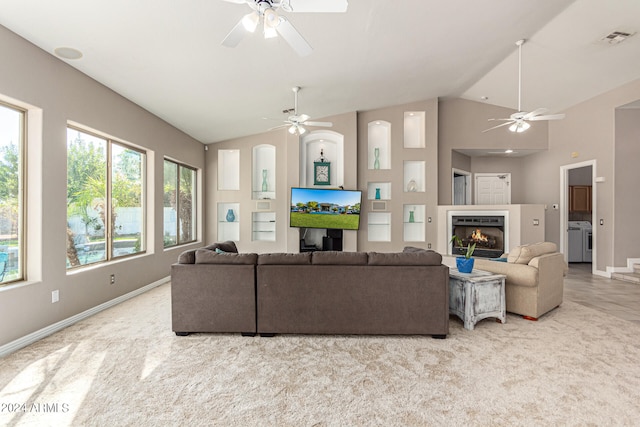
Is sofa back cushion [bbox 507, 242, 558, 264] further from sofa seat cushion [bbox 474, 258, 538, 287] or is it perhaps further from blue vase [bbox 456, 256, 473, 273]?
blue vase [bbox 456, 256, 473, 273]

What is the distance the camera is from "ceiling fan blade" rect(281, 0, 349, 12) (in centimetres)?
186

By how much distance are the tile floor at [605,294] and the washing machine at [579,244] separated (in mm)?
1287

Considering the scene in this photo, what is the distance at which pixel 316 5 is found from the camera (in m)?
1.91

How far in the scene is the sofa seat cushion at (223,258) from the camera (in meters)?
2.93

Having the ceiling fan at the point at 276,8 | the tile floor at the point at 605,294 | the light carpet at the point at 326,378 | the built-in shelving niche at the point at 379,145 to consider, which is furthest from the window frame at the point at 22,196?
the tile floor at the point at 605,294

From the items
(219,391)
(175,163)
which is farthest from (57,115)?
(219,391)

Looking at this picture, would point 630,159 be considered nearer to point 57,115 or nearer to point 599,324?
point 599,324

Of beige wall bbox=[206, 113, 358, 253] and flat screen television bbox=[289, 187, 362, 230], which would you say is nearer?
flat screen television bbox=[289, 187, 362, 230]

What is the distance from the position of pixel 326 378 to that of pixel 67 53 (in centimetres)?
370

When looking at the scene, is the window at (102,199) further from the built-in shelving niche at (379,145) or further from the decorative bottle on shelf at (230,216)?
the built-in shelving niche at (379,145)

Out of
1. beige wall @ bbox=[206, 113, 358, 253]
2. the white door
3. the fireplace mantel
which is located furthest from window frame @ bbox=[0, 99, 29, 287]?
the white door

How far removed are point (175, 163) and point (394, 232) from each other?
4.58 m

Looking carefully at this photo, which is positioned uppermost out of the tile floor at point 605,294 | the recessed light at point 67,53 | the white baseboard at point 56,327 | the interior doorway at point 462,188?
the recessed light at point 67,53

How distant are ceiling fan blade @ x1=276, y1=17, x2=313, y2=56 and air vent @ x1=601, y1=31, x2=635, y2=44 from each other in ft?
14.8
